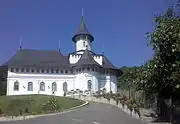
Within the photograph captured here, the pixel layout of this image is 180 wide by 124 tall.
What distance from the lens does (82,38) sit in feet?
256

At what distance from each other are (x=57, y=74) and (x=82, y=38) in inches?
488

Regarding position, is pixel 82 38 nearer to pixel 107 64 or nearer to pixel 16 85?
pixel 107 64

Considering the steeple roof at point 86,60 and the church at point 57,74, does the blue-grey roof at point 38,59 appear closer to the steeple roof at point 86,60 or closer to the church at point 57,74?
the church at point 57,74

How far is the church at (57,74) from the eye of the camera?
220ft

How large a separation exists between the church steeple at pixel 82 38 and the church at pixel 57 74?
2.95 metres

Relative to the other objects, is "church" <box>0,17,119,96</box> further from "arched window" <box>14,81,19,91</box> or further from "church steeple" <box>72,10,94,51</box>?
"church steeple" <box>72,10,94,51</box>

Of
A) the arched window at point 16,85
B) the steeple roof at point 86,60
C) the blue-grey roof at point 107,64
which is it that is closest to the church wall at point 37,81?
the arched window at point 16,85

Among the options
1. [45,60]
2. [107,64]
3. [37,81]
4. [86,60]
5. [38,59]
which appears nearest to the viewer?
[86,60]

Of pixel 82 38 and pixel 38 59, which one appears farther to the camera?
pixel 82 38

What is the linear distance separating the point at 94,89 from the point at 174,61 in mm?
48593

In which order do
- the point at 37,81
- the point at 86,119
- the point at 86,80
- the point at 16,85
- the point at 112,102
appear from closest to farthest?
the point at 86,119 → the point at 112,102 → the point at 86,80 → the point at 16,85 → the point at 37,81

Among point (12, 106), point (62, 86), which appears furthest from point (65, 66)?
point (12, 106)

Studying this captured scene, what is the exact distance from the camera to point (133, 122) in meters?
24.5

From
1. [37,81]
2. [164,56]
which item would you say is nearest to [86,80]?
[37,81]
